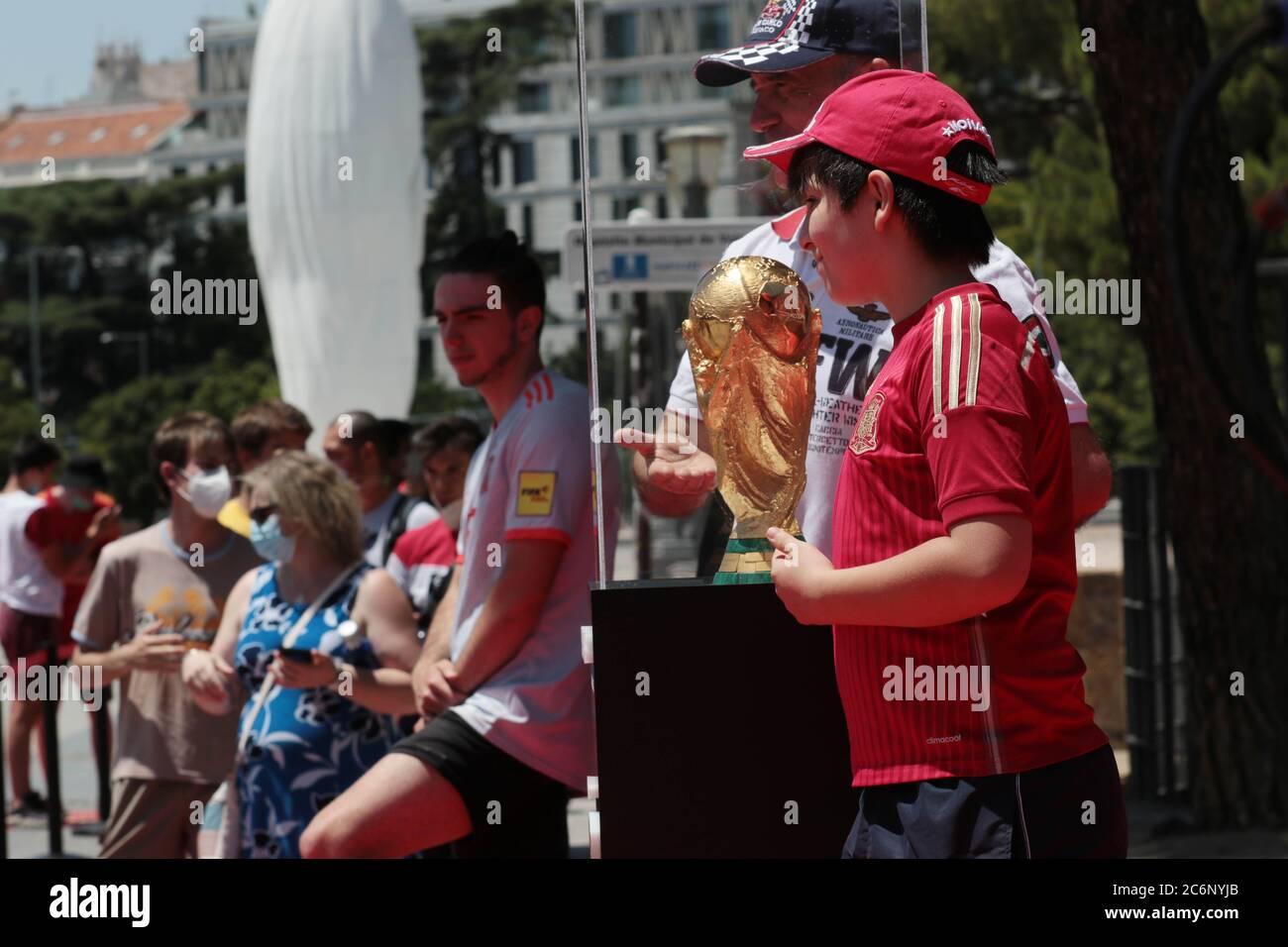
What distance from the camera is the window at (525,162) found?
161 ft

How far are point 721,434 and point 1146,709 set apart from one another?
5.76 meters

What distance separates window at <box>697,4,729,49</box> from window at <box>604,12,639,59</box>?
15 centimetres

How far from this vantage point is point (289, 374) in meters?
15.1

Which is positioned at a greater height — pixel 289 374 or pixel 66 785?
pixel 289 374

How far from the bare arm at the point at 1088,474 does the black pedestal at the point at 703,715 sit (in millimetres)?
454

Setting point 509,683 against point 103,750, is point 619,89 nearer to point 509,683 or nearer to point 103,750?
point 509,683

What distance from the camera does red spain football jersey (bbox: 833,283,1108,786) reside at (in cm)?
213

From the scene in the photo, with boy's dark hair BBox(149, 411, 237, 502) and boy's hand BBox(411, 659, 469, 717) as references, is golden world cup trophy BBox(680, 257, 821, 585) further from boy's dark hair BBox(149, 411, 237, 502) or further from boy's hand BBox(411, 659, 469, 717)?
boy's dark hair BBox(149, 411, 237, 502)

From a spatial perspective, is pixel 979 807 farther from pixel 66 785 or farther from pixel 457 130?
pixel 457 130

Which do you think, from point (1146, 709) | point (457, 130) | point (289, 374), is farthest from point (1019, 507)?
point (457, 130)

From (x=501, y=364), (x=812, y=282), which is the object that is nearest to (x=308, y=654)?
(x=501, y=364)

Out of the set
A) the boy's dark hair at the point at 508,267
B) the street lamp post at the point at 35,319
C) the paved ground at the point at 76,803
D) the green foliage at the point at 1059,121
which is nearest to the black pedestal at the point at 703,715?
the boy's dark hair at the point at 508,267

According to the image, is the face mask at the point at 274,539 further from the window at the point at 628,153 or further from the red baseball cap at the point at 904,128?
the red baseball cap at the point at 904,128

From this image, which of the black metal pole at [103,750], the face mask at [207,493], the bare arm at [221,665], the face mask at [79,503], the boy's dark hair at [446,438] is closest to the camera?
the bare arm at [221,665]
